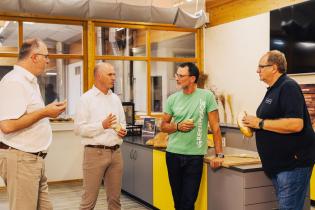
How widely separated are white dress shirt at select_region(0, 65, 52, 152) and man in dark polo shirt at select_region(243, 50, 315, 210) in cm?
133

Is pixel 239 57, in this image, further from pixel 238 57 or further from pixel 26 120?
pixel 26 120

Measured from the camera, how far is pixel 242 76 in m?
6.62

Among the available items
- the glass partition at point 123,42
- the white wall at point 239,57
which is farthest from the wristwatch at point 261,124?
the glass partition at point 123,42

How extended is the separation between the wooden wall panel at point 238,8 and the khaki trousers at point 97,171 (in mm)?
3693

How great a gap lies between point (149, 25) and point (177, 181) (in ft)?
14.2

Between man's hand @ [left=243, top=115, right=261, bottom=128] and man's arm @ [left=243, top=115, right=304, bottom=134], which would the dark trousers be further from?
man's arm @ [left=243, top=115, right=304, bottom=134]

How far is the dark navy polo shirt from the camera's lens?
2488 millimetres

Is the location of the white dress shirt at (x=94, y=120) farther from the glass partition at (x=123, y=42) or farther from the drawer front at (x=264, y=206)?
the glass partition at (x=123, y=42)

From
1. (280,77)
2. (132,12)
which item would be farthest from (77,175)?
(280,77)

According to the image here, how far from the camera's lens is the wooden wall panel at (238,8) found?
601 centimetres

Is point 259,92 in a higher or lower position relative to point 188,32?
lower

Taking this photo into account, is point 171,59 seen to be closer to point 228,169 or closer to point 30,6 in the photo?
point 30,6

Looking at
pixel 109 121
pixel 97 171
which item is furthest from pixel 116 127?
pixel 97 171

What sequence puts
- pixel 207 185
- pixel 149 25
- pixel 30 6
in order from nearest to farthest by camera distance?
pixel 207 185 → pixel 30 6 → pixel 149 25
